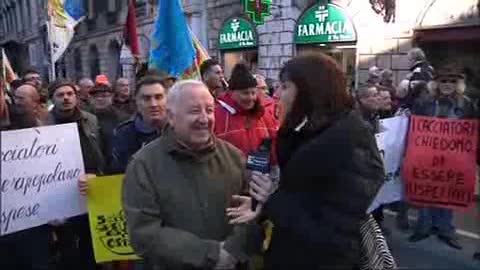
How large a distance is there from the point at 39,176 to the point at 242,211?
4.28 feet

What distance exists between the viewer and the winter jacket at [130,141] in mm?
3229

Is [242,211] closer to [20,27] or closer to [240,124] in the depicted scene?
[240,124]

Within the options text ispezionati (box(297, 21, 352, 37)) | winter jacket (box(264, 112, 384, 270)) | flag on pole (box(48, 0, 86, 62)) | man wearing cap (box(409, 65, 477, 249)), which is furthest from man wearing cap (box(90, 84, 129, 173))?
text ispezionati (box(297, 21, 352, 37))

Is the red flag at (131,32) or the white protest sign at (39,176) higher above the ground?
the red flag at (131,32)

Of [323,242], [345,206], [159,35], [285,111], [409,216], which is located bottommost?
[409,216]

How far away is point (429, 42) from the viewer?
404 inches

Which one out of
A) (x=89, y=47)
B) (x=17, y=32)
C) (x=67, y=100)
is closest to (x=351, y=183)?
(x=67, y=100)

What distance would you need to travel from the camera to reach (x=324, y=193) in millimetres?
1994

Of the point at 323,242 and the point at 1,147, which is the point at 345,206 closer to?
the point at 323,242

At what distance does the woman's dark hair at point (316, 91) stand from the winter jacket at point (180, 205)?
41cm

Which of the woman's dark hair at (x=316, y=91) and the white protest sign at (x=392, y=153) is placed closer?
the woman's dark hair at (x=316, y=91)

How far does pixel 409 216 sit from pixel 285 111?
4367 millimetres

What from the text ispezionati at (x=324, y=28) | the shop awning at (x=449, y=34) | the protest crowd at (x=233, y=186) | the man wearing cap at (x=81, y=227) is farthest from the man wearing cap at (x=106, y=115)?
the text ispezionati at (x=324, y=28)

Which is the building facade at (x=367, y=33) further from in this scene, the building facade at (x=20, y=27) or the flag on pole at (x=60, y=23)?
the building facade at (x=20, y=27)
